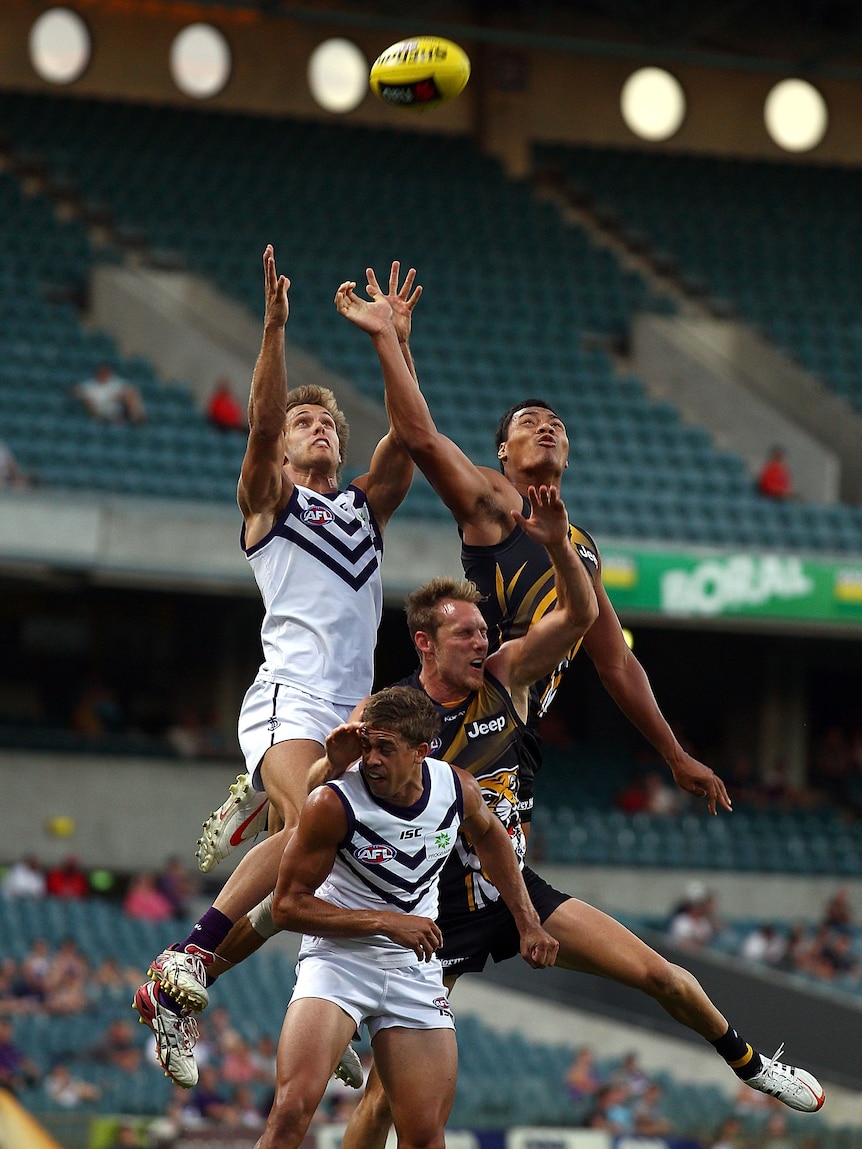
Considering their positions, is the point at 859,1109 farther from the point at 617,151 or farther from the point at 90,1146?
the point at 617,151

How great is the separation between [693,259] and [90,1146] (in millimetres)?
18623

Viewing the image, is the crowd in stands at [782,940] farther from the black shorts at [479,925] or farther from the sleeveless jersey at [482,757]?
the sleeveless jersey at [482,757]

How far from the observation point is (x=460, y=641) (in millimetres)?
8555

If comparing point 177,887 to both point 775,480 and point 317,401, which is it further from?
point 317,401

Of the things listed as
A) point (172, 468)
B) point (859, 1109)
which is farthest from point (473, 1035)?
point (172, 468)

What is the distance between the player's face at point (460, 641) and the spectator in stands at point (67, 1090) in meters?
9.62

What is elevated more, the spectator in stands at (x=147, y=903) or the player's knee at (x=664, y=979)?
the player's knee at (x=664, y=979)

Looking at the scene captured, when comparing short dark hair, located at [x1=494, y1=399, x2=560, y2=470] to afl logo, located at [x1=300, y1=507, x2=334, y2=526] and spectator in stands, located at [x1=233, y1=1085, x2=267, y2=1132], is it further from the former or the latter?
spectator in stands, located at [x1=233, y1=1085, x2=267, y2=1132]

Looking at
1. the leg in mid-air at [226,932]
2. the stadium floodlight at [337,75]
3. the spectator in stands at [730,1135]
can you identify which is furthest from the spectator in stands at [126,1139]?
the stadium floodlight at [337,75]

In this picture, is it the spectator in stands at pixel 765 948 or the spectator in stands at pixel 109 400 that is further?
the spectator in stands at pixel 109 400

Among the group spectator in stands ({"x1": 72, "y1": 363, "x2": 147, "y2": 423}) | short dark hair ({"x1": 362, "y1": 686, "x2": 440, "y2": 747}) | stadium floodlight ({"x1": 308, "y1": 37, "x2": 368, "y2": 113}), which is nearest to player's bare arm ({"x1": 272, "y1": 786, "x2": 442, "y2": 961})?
short dark hair ({"x1": 362, "y1": 686, "x2": 440, "y2": 747})

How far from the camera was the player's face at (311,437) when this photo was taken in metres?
9.10

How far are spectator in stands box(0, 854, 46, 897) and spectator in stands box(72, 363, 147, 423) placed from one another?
5.54 meters

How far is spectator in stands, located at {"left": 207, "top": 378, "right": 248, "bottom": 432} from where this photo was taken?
80.4 feet
